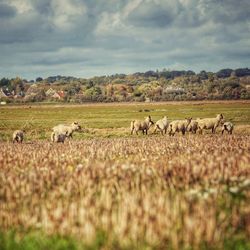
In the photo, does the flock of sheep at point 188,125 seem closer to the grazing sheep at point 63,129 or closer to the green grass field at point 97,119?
the green grass field at point 97,119

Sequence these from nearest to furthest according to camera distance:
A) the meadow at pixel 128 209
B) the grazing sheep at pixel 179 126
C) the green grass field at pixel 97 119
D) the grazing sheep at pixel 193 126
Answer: the meadow at pixel 128 209
the grazing sheep at pixel 179 126
the grazing sheep at pixel 193 126
the green grass field at pixel 97 119

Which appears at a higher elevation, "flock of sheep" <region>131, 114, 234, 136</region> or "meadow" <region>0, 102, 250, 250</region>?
"meadow" <region>0, 102, 250, 250</region>

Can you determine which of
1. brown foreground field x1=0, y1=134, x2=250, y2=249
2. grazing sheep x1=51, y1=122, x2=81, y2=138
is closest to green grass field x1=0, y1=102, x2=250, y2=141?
grazing sheep x1=51, y1=122, x2=81, y2=138

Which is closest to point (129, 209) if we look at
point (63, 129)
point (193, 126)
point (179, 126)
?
point (63, 129)

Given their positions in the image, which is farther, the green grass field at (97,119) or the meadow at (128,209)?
the green grass field at (97,119)

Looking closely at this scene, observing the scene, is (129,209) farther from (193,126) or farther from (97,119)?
(97,119)

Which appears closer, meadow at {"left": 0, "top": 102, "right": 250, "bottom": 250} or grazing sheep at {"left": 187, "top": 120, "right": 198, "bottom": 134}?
meadow at {"left": 0, "top": 102, "right": 250, "bottom": 250}

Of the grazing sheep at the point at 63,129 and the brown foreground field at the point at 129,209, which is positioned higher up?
the brown foreground field at the point at 129,209

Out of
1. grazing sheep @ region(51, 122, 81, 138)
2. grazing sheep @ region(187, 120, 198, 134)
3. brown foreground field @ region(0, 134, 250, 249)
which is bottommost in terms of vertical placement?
grazing sheep @ region(187, 120, 198, 134)

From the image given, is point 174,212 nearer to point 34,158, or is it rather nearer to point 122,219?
point 122,219

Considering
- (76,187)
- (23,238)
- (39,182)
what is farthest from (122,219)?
(39,182)

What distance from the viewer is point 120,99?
19500 centimetres

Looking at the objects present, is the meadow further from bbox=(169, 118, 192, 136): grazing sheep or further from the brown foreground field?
bbox=(169, 118, 192, 136): grazing sheep

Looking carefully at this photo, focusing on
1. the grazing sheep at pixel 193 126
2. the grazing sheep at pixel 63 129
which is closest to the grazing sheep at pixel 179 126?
the grazing sheep at pixel 193 126
